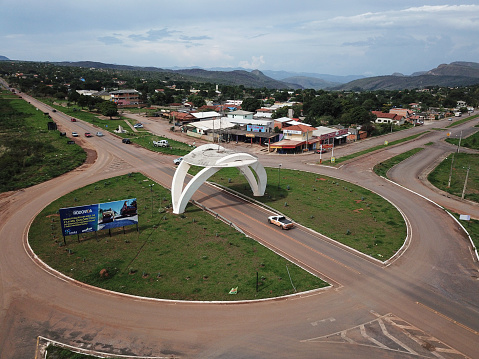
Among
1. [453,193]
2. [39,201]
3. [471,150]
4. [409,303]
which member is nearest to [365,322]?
[409,303]

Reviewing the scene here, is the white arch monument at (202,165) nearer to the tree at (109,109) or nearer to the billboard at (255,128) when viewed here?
the billboard at (255,128)

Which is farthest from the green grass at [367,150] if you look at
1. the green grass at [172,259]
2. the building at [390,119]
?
the green grass at [172,259]

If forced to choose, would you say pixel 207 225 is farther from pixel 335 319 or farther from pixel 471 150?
pixel 471 150

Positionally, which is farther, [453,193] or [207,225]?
[453,193]

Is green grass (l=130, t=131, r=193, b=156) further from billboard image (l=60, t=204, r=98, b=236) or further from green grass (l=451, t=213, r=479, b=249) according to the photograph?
green grass (l=451, t=213, r=479, b=249)

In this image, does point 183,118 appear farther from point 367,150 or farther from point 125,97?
point 367,150

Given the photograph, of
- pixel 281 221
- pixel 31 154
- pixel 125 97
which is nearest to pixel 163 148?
pixel 31 154

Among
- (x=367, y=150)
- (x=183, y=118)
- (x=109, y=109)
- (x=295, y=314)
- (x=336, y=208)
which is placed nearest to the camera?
(x=295, y=314)

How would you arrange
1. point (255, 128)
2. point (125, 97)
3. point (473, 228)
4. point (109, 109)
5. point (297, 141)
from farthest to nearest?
point (125, 97) → point (109, 109) → point (255, 128) → point (297, 141) → point (473, 228)
